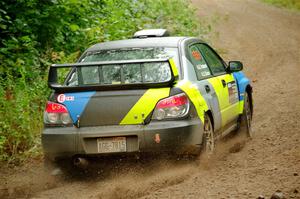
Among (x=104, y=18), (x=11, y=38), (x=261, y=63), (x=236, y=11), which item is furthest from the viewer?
(x=236, y=11)

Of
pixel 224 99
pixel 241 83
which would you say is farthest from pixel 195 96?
pixel 241 83

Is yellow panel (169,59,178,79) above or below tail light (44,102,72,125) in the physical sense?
above

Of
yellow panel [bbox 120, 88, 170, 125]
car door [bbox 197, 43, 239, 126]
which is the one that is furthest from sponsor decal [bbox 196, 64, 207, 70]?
yellow panel [bbox 120, 88, 170, 125]

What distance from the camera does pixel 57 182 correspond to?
7.02 metres

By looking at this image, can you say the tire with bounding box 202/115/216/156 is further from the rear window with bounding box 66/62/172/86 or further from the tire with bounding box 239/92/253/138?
the tire with bounding box 239/92/253/138

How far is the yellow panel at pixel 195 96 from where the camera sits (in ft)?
22.1

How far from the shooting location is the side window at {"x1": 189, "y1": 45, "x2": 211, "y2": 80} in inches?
296

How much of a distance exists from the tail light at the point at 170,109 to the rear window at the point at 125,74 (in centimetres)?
26

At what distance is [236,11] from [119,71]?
2449 cm

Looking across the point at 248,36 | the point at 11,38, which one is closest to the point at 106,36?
the point at 11,38

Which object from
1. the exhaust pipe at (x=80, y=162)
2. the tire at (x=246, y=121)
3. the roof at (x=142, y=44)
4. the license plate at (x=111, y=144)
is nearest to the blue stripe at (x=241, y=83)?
the tire at (x=246, y=121)

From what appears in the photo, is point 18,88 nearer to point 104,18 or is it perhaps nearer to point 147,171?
point 147,171

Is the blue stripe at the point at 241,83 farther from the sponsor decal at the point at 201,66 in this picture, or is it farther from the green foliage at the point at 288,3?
the green foliage at the point at 288,3

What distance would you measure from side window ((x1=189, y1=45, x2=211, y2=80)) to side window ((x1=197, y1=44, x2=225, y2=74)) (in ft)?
0.64
